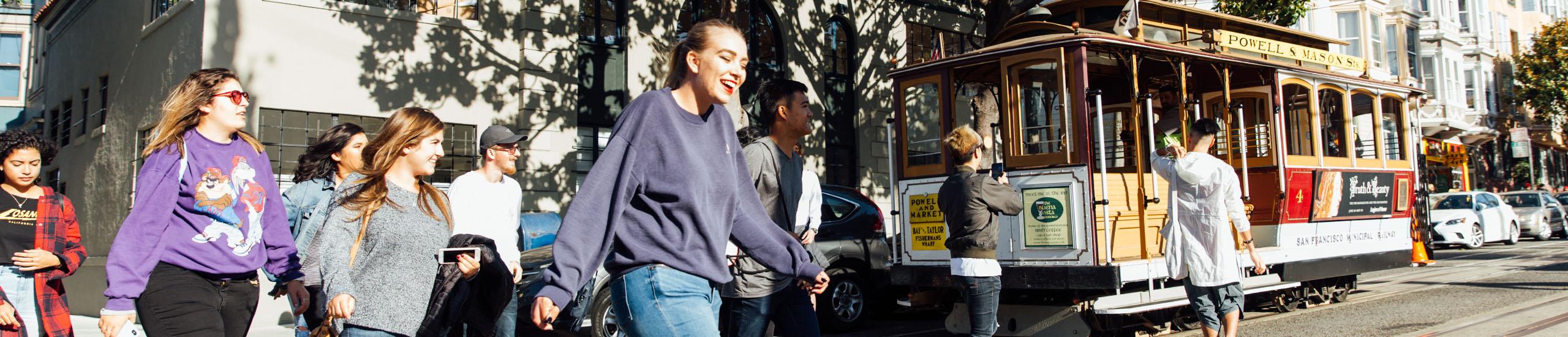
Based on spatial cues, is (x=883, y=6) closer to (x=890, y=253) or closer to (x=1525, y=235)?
(x=890, y=253)

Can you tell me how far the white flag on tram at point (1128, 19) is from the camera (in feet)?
29.6

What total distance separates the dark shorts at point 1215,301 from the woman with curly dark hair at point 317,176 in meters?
4.66

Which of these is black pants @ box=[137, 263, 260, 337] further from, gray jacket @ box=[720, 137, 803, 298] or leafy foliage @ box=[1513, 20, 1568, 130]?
leafy foliage @ box=[1513, 20, 1568, 130]

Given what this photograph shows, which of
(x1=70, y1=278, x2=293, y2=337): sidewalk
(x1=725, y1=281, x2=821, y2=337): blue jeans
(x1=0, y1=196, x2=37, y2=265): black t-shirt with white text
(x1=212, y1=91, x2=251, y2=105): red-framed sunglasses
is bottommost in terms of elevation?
(x1=70, y1=278, x2=293, y2=337): sidewalk

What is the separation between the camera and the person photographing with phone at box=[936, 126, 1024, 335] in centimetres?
562

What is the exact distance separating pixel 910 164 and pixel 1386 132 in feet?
18.4

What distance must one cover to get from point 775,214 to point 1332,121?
811 centimetres

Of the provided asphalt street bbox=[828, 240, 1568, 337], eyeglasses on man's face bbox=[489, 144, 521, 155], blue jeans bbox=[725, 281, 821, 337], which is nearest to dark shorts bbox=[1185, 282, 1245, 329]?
asphalt street bbox=[828, 240, 1568, 337]

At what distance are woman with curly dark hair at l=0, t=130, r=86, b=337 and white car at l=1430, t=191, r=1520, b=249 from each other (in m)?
23.5

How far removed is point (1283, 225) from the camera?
31.9 ft

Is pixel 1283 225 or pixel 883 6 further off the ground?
pixel 883 6

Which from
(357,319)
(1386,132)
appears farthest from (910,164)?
(357,319)

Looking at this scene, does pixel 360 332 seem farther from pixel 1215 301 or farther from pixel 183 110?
pixel 1215 301

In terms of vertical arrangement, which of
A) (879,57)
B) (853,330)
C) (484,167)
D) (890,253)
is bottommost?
(853,330)
